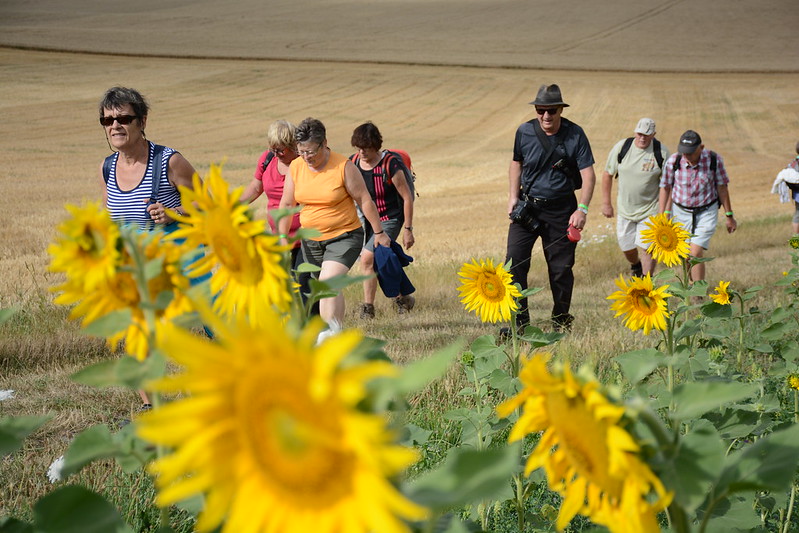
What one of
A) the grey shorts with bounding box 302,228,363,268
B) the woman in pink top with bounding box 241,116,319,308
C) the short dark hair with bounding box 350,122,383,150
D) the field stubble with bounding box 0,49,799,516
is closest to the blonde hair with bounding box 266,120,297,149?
the woman in pink top with bounding box 241,116,319,308

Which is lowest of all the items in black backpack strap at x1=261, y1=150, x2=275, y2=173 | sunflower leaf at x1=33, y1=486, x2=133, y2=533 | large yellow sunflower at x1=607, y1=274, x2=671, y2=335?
large yellow sunflower at x1=607, y1=274, x2=671, y2=335

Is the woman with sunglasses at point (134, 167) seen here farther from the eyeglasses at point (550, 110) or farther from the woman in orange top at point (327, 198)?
the eyeglasses at point (550, 110)

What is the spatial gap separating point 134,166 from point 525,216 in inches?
135

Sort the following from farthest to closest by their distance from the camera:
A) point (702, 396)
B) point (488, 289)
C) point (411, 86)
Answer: point (411, 86)
point (488, 289)
point (702, 396)

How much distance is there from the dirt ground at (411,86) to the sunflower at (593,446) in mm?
7840

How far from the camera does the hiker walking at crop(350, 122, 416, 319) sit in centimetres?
762

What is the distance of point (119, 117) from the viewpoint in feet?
15.4

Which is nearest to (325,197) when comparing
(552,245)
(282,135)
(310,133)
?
(310,133)

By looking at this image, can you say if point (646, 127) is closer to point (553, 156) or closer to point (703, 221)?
point (703, 221)

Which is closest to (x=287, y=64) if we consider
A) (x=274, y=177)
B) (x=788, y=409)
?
(x=274, y=177)

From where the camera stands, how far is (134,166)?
492 centimetres

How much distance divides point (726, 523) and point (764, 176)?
23.2 m

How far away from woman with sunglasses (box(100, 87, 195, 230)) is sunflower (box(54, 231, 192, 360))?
3.33 m

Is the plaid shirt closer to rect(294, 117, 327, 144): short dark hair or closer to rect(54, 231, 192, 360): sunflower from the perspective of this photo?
rect(294, 117, 327, 144): short dark hair
